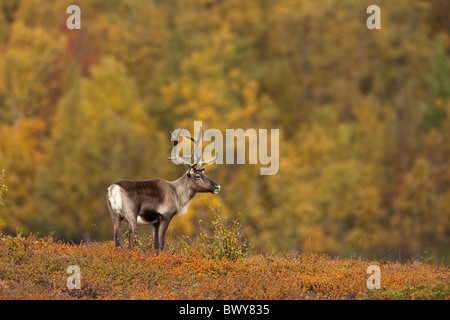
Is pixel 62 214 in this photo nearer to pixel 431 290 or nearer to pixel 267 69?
pixel 267 69

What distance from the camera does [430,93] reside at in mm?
69188

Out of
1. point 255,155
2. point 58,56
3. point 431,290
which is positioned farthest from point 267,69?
point 431,290

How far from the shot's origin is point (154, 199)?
54.5ft

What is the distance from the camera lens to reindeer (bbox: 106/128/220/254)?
627 inches

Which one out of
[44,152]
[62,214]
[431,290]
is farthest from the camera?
[44,152]

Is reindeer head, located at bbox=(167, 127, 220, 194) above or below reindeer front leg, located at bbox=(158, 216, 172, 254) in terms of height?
above

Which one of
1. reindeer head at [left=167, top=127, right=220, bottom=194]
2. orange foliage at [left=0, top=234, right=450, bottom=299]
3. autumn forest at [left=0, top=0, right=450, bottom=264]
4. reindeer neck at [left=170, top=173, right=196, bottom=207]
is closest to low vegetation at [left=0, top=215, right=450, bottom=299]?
orange foliage at [left=0, top=234, right=450, bottom=299]

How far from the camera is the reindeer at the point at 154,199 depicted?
1591cm

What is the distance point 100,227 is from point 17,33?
71.2 feet

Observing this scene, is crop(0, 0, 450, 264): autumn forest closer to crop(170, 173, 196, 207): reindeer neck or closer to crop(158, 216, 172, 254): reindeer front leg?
crop(170, 173, 196, 207): reindeer neck

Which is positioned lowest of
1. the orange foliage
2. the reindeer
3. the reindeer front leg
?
the orange foliage

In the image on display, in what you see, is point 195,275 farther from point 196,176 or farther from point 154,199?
point 196,176

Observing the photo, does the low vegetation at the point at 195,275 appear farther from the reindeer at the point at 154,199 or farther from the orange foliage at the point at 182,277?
the reindeer at the point at 154,199
